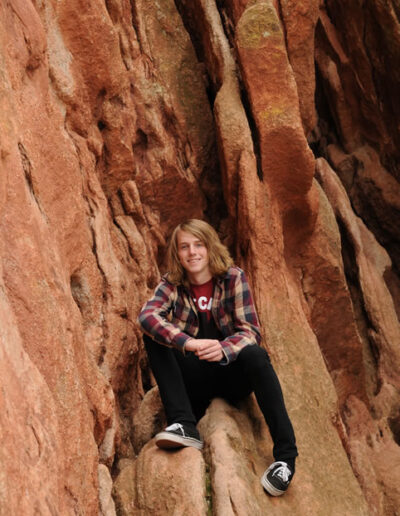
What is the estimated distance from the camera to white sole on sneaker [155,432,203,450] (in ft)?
13.7

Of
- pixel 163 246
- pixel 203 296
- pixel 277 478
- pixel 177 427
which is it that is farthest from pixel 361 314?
pixel 177 427

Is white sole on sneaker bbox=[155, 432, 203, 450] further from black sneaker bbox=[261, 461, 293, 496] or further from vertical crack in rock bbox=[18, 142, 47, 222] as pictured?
vertical crack in rock bbox=[18, 142, 47, 222]

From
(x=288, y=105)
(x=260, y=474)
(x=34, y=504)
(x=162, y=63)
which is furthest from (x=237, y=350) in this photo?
(x=162, y=63)

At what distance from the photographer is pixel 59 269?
3.89 m

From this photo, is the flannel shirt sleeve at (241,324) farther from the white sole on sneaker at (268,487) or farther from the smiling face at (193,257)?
the white sole on sneaker at (268,487)

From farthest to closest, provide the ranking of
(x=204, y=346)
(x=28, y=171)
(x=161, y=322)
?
(x=161, y=322)
(x=204, y=346)
(x=28, y=171)

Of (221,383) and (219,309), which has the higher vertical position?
(219,309)

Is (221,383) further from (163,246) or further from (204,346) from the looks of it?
(163,246)

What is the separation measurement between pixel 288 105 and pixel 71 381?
414cm

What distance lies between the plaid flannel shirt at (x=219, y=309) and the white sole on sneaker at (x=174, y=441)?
67 cm

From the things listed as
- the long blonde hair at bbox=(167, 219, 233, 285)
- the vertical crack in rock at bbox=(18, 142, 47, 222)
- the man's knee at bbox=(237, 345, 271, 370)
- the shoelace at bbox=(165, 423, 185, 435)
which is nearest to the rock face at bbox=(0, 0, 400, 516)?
the vertical crack in rock at bbox=(18, 142, 47, 222)

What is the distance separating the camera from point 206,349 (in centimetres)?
437

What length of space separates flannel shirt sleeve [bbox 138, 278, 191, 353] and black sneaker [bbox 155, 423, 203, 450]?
507 millimetres

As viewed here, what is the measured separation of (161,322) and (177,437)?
77 cm
